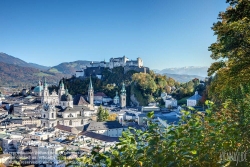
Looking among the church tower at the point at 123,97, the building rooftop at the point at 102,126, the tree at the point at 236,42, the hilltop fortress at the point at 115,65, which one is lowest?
the building rooftop at the point at 102,126

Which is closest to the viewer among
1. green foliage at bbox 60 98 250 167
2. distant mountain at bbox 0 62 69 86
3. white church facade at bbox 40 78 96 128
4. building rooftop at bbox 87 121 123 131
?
green foliage at bbox 60 98 250 167

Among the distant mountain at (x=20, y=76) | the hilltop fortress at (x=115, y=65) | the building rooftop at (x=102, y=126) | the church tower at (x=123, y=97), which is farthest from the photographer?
the distant mountain at (x=20, y=76)

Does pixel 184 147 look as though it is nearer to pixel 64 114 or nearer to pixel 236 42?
pixel 236 42

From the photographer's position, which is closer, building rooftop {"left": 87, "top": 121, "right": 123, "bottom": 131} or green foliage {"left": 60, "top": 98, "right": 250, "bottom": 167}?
green foliage {"left": 60, "top": 98, "right": 250, "bottom": 167}

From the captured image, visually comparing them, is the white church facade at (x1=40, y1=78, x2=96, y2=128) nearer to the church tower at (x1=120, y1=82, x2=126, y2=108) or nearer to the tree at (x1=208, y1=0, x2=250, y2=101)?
the church tower at (x1=120, y1=82, x2=126, y2=108)

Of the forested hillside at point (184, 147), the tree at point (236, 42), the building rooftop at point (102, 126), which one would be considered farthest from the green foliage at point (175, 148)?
the building rooftop at point (102, 126)

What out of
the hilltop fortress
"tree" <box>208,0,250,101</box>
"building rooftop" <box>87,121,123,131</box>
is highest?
the hilltop fortress

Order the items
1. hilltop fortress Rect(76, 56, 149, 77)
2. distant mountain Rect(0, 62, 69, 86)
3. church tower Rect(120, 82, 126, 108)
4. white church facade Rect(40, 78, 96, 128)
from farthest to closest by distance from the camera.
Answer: distant mountain Rect(0, 62, 69, 86)
hilltop fortress Rect(76, 56, 149, 77)
church tower Rect(120, 82, 126, 108)
white church facade Rect(40, 78, 96, 128)

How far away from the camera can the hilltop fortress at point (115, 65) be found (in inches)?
2842

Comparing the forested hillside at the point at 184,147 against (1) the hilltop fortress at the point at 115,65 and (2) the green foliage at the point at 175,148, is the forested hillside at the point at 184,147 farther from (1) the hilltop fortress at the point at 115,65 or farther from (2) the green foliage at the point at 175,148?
(1) the hilltop fortress at the point at 115,65

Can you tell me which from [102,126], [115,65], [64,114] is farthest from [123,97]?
[102,126]

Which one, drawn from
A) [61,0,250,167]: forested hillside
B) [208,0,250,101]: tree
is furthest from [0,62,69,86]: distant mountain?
[61,0,250,167]: forested hillside

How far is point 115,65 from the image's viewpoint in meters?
76.9

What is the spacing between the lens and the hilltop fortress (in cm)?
7219
